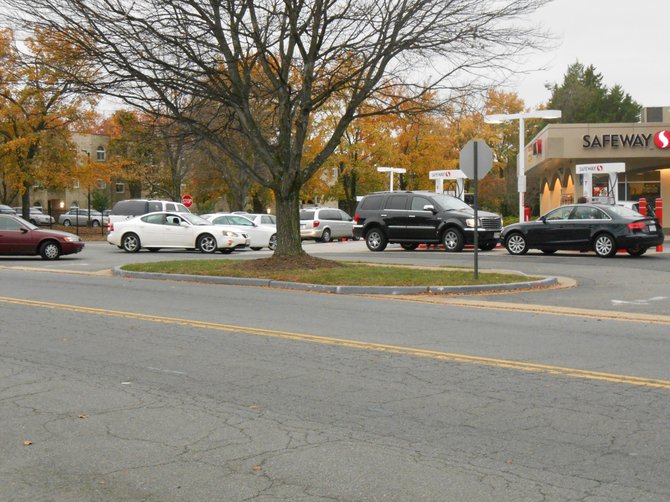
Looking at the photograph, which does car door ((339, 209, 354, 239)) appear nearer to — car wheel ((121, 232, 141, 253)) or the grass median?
car wheel ((121, 232, 141, 253))

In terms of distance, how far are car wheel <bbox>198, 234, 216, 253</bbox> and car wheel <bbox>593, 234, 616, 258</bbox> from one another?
1286cm

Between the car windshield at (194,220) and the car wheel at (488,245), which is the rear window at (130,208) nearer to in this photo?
the car windshield at (194,220)

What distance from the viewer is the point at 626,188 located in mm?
44875

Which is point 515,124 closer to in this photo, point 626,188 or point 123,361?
point 626,188

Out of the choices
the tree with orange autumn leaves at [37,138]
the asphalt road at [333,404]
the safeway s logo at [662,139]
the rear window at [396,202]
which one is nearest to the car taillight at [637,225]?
the rear window at [396,202]

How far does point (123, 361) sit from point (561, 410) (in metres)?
4.49

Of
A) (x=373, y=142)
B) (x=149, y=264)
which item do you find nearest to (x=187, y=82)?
(x=149, y=264)

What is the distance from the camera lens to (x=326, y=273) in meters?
17.5

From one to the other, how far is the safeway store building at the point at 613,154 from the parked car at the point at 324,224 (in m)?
10.2

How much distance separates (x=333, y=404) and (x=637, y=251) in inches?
753

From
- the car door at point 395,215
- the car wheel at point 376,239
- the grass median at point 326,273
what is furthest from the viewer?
the car wheel at point 376,239

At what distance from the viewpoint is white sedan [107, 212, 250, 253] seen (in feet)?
96.0

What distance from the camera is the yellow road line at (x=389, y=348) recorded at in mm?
7582

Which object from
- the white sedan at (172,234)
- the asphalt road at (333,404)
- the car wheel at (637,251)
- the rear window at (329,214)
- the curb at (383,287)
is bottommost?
the asphalt road at (333,404)
